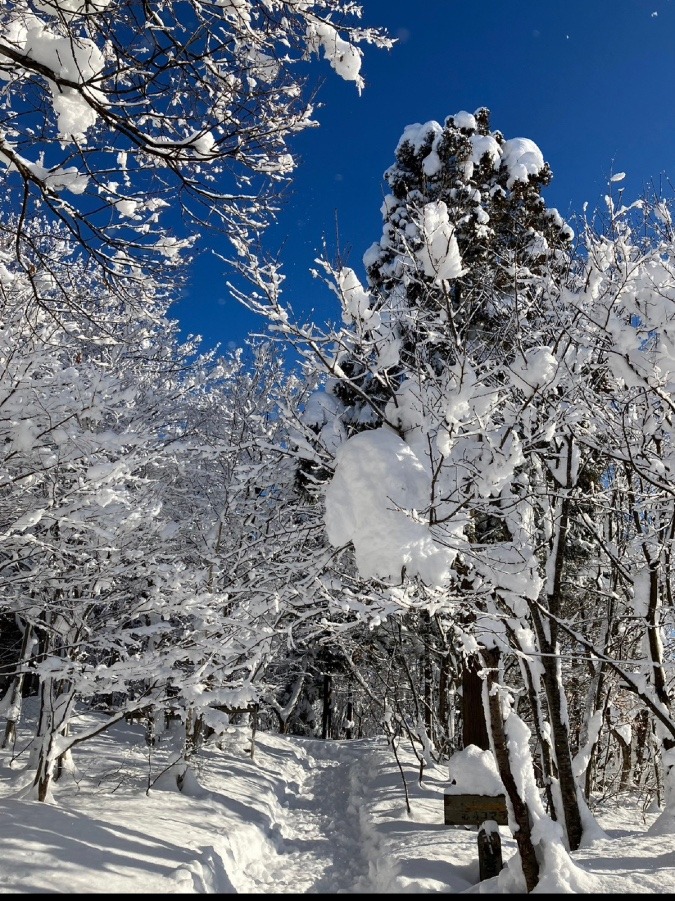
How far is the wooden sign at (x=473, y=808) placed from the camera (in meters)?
5.51

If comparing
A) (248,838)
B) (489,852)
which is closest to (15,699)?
(248,838)

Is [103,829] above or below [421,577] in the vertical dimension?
below

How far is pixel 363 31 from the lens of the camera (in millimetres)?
3199

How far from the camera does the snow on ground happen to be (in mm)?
5062

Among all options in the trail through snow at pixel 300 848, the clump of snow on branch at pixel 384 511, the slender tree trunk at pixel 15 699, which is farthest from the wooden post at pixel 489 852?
the slender tree trunk at pixel 15 699

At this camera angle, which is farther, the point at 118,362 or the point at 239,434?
the point at 239,434

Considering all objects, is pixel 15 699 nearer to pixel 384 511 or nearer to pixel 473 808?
pixel 473 808

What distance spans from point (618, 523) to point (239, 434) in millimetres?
8075

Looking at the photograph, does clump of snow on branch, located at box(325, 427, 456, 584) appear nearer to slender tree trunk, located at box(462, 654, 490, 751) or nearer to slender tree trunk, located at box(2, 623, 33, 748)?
slender tree trunk, located at box(462, 654, 490, 751)

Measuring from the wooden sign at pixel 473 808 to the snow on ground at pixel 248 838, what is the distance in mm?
509

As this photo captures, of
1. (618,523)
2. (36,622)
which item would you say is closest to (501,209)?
(618,523)

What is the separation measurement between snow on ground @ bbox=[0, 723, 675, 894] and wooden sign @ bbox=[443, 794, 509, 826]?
51 centimetres

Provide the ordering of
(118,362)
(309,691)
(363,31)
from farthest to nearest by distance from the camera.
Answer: (309,691), (118,362), (363,31)

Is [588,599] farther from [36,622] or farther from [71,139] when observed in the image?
[71,139]
